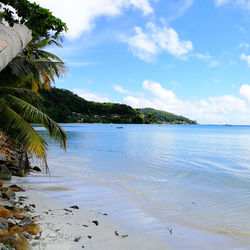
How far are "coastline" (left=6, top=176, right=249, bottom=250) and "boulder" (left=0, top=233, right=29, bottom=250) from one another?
331 mm

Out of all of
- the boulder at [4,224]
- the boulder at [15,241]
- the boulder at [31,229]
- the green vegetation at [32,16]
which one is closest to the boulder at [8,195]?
the boulder at [4,224]

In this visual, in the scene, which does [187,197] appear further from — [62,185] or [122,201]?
[62,185]

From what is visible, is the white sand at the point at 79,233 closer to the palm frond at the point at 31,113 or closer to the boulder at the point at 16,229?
the boulder at the point at 16,229

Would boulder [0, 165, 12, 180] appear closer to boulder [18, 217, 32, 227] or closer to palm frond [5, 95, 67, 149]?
palm frond [5, 95, 67, 149]

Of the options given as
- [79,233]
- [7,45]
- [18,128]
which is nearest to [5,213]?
[79,233]

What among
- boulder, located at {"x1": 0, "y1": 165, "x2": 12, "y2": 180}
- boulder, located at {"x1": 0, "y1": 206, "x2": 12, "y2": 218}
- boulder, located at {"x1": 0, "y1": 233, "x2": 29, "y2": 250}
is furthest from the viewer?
boulder, located at {"x1": 0, "y1": 165, "x2": 12, "y2": 180}

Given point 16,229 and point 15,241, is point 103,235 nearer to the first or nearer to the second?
point 16,229

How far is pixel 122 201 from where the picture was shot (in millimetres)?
8445

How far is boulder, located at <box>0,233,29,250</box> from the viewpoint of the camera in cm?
380

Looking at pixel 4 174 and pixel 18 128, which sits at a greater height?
pixel 18 128

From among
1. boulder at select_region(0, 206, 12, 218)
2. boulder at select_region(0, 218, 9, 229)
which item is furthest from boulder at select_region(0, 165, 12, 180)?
boulder at select_region(0, 218, 9, 229)

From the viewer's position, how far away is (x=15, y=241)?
385cm

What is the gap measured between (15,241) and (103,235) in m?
1.91

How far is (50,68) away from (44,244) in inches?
223
